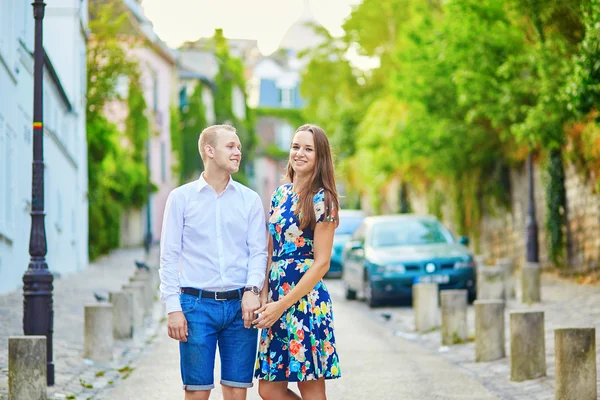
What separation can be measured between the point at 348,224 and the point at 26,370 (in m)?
20.0

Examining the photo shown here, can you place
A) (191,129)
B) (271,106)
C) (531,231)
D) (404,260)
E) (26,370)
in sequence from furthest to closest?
(271,106)
(191,129)
(531,231)
(404,260)
(26,370)

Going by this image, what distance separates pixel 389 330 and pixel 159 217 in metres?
39.5

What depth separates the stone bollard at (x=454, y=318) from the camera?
11781mm

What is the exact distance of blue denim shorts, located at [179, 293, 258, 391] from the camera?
16.6 feet

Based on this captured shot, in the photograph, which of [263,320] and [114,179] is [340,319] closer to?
[263,320]

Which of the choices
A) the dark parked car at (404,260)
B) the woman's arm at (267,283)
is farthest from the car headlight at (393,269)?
the woman's arm at (267,283)

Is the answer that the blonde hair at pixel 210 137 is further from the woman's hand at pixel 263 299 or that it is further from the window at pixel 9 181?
the window at pixel 9 181

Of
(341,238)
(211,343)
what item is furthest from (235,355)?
(341,238)

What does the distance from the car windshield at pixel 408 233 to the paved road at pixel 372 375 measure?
4981mm

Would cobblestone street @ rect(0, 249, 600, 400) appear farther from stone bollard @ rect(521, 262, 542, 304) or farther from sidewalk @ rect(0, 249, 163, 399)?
stone bollard @ rect(521, 262, 542, 304)

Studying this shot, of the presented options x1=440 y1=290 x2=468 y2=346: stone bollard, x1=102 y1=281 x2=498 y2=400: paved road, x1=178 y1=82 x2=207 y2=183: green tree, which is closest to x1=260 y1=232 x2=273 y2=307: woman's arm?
x1=102 y1=281 x2=498 y2=400: paved road

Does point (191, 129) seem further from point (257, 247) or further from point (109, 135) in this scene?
point (257, 247)

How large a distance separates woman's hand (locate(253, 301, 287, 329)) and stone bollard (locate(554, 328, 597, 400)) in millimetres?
3138

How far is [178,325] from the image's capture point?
16.4 feet
